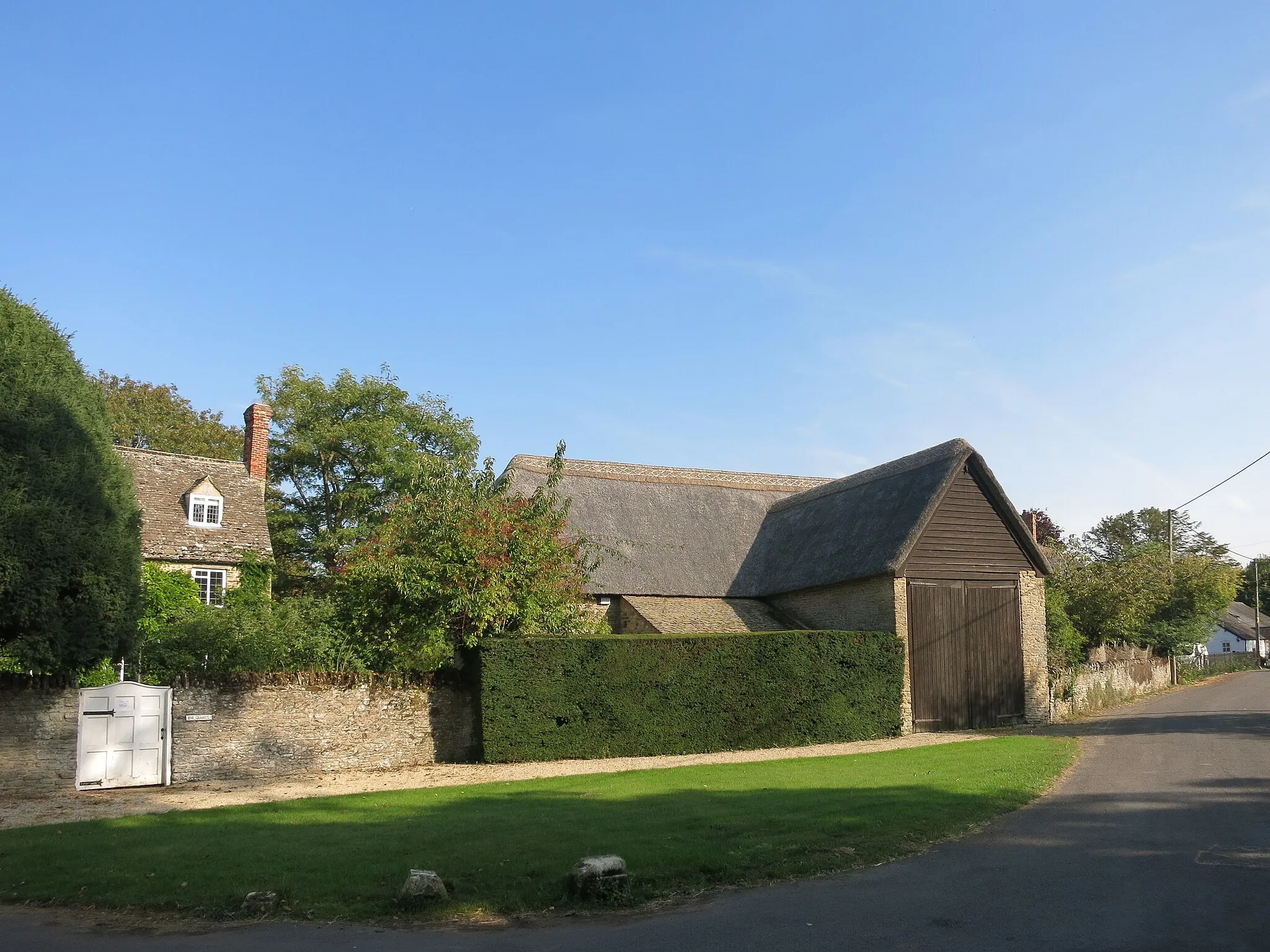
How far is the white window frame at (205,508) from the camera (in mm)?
32250

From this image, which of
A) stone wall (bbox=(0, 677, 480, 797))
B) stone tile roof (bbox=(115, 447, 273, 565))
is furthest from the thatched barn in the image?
stone tile roof (bbox=(115, 447, 273, 565))

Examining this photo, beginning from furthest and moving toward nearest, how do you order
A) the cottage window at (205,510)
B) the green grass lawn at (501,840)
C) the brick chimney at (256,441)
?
the brick chimney at (256,441) → the cottage window at (205,510) → the green grass lawn at (501,840)

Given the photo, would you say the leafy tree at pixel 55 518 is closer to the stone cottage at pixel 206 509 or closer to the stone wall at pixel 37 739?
the stone wall at pixel 37 739

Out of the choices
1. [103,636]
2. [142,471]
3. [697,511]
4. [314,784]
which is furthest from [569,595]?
[142,471]

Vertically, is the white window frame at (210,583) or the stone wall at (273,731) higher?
the white window frame at (210,583)

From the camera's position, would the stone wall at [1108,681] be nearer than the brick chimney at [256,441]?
Yes

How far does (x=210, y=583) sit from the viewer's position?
30719 mm

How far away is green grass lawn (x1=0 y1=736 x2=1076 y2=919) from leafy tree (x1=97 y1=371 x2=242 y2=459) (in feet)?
117

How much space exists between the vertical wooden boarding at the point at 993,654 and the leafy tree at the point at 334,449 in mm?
25058

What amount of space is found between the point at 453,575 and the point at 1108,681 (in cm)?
2395

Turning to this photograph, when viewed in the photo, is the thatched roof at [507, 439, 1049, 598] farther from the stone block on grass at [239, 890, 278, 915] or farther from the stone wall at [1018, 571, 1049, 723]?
the stone block on grass at [239, 890, 278, 915]

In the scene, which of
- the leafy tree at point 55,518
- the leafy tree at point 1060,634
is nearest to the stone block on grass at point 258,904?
the leafy tree at point 55,518

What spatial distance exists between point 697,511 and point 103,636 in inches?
803

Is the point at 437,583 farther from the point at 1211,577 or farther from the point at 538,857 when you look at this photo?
the point at 1211,577
